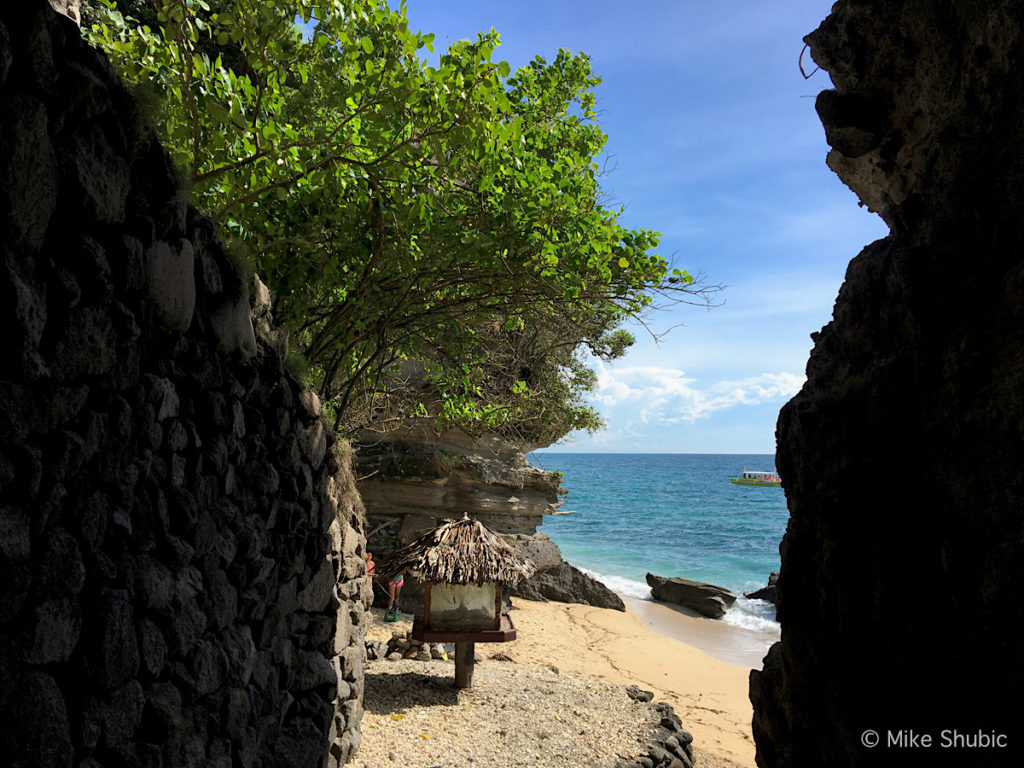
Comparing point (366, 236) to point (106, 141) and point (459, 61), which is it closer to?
point (459, 61)

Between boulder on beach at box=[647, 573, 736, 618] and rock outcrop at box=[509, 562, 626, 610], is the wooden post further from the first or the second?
boulder on beach at box=[647, 573, 736, 618]

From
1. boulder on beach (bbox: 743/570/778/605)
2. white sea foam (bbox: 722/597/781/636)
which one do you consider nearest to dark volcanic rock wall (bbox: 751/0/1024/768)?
white sea foam (bbox: 722/597/781/636)

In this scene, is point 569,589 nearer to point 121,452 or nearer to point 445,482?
point 445,482

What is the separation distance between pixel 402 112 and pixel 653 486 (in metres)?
84.3

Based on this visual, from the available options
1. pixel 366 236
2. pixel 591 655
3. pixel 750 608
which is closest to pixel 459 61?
pixel 366 236

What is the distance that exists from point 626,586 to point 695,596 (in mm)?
4440

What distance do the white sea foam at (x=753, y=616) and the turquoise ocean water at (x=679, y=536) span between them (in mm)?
29

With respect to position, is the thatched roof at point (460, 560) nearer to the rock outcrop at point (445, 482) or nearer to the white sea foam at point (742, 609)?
the rock outcrop at point (445, 482)

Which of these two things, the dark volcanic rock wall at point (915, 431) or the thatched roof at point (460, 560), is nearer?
the dark volcanic rock wall at point (915, 431)

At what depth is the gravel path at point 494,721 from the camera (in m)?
6.62

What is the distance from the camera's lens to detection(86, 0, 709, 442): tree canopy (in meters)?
4.45

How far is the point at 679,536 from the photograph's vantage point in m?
43.2

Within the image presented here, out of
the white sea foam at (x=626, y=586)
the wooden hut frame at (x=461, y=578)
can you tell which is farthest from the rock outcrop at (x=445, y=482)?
the wooden hut frame at (x=461, y=578)

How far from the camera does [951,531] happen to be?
10.2 ft
